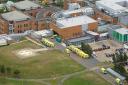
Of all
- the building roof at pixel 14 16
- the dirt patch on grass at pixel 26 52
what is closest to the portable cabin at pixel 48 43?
the dirt patch on grass at pixel 26 52

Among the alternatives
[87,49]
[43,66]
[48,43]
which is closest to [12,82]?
[43,66]

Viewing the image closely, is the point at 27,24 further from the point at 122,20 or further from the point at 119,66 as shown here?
the point at 119,66

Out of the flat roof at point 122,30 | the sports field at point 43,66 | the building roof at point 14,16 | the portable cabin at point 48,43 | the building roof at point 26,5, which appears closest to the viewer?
the sports field at point 43,66

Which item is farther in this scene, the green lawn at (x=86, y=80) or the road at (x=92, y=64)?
the road at (x=92, y=64)

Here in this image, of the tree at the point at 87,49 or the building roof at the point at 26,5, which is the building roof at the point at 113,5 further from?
the tree at the point at 87,49

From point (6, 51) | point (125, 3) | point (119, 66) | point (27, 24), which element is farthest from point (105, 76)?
point (125, 3)

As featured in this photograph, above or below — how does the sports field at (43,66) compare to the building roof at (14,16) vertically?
below

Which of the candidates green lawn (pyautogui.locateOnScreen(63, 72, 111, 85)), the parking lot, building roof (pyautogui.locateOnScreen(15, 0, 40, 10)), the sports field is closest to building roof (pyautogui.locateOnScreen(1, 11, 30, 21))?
building roof (pyautogui.locateOnScreen(15, 0, 40, 10))
